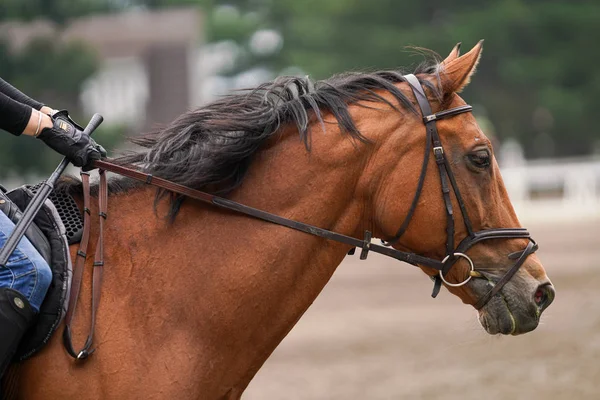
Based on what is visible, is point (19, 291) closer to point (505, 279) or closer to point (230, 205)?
point (230, 205)

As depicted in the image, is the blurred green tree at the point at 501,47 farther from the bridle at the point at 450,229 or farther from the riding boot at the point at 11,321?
the riding boot at the point at 11,321

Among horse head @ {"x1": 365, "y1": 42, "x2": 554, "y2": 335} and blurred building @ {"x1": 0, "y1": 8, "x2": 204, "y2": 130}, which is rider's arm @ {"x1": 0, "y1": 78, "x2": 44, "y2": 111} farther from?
blurred building @ {"x1": 0, "y1": 8, "x2": 204, "y2": 130}

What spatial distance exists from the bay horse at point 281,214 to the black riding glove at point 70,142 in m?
0.18

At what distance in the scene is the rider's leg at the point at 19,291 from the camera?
3.39m

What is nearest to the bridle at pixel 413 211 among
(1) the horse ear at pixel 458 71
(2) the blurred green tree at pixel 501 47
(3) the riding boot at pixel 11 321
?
(1) the horse ear at pixel 458 71

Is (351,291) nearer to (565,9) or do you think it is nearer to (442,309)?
(442,309)

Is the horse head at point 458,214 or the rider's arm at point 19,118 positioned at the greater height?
the rider's arm at point 19,118

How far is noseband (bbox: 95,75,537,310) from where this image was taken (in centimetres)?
383

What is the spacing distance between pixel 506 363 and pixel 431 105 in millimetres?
5671

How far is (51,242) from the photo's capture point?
3.62 meters

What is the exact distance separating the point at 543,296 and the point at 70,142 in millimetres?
2022

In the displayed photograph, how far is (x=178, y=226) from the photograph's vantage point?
3.84 meters

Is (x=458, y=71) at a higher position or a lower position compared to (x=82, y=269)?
higher

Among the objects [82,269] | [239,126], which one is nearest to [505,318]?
[239,126]
